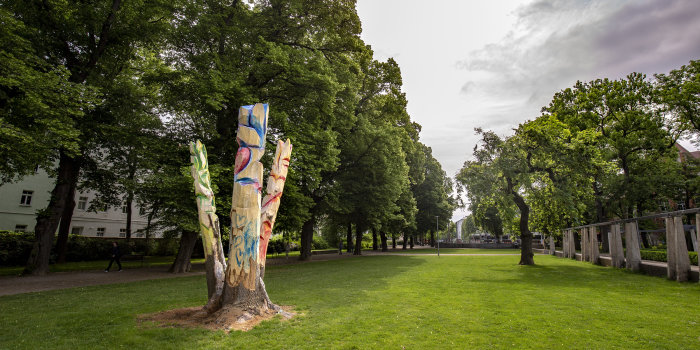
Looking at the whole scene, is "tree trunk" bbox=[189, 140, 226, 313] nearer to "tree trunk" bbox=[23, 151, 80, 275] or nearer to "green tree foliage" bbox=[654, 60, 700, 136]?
"tree trunk" bbox=[23, 151, 80, 275]

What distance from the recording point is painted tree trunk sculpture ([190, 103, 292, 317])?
8016 millimetres

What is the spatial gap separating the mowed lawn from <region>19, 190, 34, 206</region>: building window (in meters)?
30.1

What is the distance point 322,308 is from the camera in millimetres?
8984

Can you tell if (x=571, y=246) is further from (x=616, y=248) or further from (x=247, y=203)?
(x=247, y=203)

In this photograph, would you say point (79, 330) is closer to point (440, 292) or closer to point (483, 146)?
point (440, 292)

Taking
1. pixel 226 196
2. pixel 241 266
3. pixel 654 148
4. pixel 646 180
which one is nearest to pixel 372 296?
pixel 241 266

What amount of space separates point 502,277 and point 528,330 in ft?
30.9

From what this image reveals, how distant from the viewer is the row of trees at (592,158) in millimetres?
20281

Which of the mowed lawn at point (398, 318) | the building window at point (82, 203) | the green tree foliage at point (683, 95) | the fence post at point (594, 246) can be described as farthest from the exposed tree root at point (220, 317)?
the building window at point (82, 203)

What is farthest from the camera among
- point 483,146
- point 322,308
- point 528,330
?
point 483,146

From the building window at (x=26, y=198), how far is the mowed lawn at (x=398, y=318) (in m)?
30.1

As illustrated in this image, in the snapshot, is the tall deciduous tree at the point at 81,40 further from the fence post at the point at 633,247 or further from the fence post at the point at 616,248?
the fence post at the point at 616,248

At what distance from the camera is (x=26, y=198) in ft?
109

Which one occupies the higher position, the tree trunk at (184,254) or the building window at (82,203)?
the building window at (82,203)
